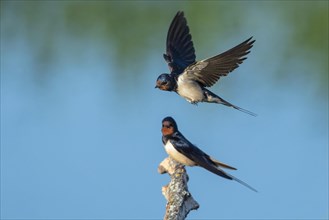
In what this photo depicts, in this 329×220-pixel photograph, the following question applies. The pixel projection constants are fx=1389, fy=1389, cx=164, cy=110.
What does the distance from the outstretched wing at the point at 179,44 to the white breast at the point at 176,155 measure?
1.26 m

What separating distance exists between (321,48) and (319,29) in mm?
153

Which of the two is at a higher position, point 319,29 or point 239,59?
point 319,29

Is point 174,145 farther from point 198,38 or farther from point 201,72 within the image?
point 198,38

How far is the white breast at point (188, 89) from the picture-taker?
5621mm

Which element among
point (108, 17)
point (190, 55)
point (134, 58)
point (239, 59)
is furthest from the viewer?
point (108, 17)

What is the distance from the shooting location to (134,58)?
10414mm

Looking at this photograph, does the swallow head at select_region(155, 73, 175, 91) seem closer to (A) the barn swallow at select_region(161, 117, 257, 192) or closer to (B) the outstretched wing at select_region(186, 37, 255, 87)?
(B) the outstretched wing at select_region(186, 37, 255, 87)

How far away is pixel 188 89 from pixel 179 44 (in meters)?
0.49

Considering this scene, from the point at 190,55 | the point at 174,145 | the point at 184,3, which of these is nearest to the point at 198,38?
the point at 184,3

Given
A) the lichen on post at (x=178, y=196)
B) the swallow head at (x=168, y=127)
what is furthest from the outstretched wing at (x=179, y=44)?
the lichen on post at (x=178, y=196)

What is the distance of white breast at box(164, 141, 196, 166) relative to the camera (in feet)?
15.1

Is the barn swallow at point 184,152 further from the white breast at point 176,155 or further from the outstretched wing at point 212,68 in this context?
the outstretched wing at point 212,68

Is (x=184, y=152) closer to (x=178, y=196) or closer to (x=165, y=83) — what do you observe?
(x=178, y=196)

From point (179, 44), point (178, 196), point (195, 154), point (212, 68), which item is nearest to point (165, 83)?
point (212, 68)
